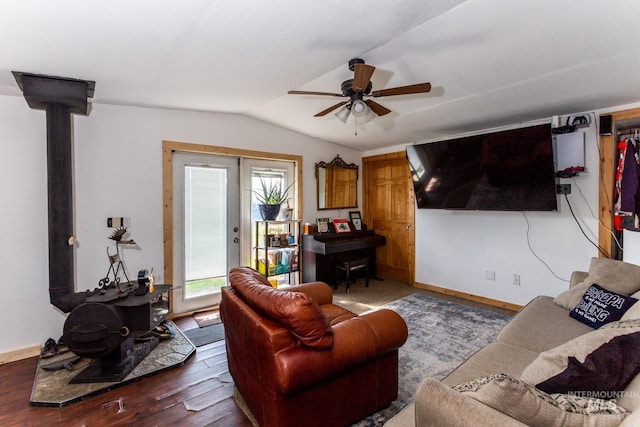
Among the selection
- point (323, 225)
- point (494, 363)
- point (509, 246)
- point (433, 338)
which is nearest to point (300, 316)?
point (494, 363)

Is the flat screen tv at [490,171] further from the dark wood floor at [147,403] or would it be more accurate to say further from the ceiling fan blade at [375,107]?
the dark wood floor at [147,403]

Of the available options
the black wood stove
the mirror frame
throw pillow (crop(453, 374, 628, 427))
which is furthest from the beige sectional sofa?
the mirror frame

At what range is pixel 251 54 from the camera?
7.04ft

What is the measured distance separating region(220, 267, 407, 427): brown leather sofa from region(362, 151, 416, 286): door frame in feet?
10.1

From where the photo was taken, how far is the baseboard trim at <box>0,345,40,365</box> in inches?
102

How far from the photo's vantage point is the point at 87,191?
9.80ft

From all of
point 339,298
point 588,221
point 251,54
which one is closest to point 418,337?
point 339,298

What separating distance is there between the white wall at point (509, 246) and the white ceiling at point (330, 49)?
A: 105 centimetres

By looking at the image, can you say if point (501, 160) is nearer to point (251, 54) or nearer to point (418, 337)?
point (418, 337)

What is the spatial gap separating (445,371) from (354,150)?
3914 millimetres

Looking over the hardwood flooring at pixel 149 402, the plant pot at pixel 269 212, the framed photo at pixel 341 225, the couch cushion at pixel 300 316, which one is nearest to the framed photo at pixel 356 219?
Answer: the framed photo at pixel 341 225

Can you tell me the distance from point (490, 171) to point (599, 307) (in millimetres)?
1769

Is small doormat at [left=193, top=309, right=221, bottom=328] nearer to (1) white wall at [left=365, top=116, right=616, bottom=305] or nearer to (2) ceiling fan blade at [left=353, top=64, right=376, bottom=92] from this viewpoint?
(2) ceiling fan blade at [left=353, top=64, right=376, bottom=92]

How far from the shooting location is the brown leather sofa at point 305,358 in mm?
1474
